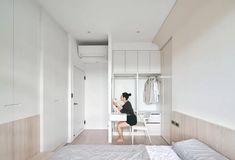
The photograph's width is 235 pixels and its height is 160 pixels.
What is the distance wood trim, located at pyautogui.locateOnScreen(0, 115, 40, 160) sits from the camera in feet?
6.68

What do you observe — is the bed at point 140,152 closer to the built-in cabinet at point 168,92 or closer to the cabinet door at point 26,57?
the cabinet door at point 26,57

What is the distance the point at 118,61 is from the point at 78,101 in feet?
5.53

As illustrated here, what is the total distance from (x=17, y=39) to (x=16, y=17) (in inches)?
11.1

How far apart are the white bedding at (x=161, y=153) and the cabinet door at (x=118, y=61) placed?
3495mm

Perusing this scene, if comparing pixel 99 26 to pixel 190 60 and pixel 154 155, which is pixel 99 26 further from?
pixel 154 155

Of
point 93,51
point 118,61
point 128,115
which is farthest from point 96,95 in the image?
point 128,115

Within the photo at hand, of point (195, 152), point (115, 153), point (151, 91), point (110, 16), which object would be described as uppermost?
point (110, 16)

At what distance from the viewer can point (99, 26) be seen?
407cm

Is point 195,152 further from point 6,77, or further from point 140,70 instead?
point 140,70

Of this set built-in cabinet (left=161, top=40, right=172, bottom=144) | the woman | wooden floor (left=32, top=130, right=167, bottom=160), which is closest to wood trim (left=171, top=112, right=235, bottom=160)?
built-in cabinet (left=161, top=40, right=172, bottom=144)

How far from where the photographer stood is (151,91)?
17.4 ft

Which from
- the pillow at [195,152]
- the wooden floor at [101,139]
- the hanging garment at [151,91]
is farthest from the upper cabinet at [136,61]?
the pillow at [195,152]

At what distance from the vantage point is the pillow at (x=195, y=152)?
1.57m

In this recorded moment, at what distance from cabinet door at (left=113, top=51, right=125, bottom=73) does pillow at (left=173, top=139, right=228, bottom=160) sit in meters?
3.66
